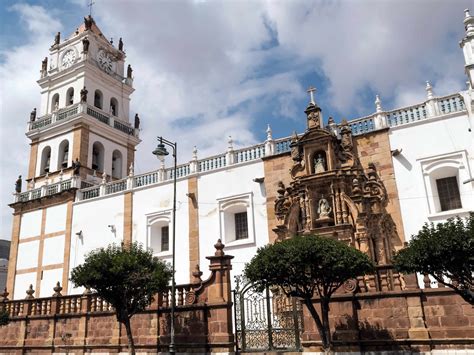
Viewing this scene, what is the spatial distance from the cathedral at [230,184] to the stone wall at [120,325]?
15.8 feet

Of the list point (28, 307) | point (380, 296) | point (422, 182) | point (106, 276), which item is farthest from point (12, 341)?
point (422, 182)

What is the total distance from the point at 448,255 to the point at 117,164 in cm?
2567

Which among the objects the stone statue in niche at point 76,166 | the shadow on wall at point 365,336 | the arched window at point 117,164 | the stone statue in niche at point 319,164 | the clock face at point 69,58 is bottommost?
the shadow on wall at point 365,336

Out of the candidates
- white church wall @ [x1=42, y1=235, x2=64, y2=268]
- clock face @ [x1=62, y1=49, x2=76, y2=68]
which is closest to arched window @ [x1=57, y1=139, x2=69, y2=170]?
white church wall @ [x1=42, y1=235, x2=64, y2=268]

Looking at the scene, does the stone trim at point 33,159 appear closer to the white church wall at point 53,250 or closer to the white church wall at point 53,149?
the white church wall at point 53,149

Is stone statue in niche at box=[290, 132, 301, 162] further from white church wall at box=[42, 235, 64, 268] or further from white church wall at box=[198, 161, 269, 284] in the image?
white church wall at box=[42, 235, 64, 268]

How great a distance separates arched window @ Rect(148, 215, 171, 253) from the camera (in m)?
23.6

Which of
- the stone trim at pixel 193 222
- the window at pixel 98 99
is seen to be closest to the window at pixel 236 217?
the stone trim at pixel 193 222

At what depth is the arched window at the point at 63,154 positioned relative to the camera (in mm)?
30219

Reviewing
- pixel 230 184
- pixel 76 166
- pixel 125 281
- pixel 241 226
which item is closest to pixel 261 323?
pixel 125 281

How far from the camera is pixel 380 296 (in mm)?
12898

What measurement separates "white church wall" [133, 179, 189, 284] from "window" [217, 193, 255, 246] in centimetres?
191

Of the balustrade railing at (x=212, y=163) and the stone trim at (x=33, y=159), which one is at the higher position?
the stone trim at (x=33, y=159)

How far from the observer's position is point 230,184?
21.9m
